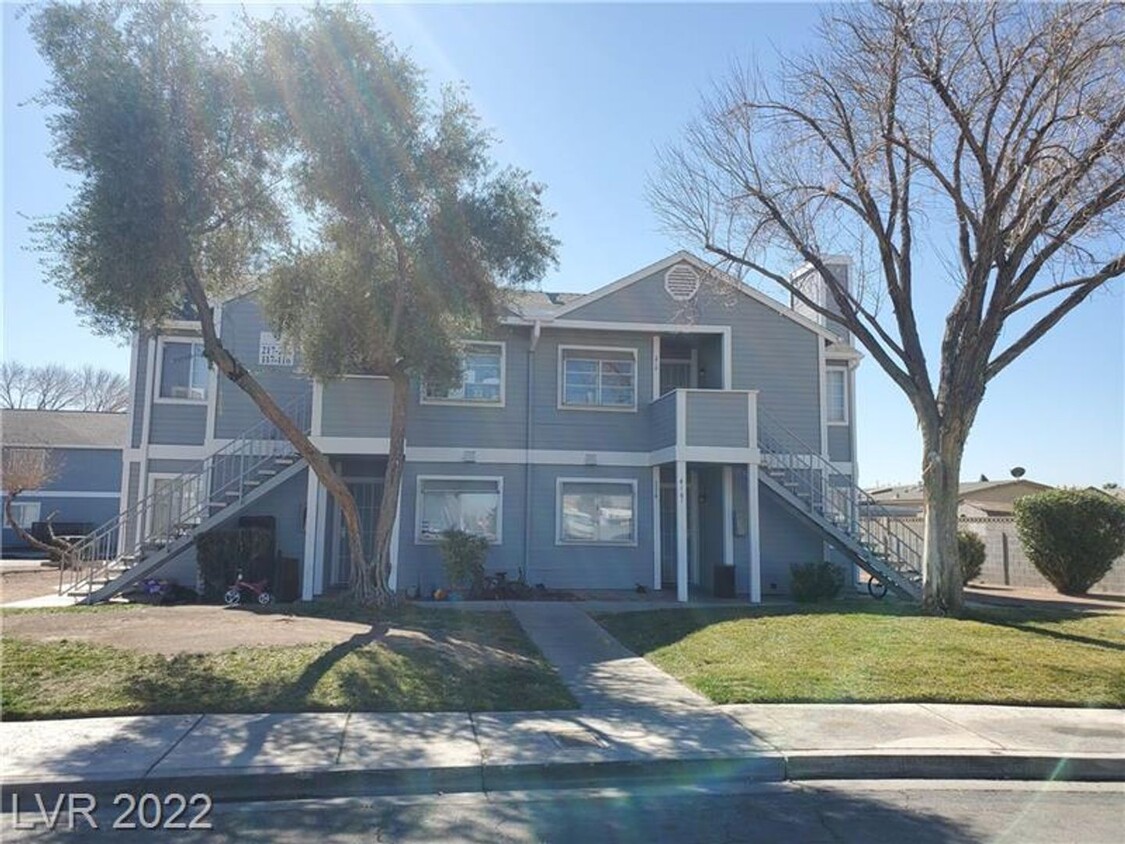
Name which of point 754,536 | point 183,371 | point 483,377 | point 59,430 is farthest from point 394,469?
point 59,430

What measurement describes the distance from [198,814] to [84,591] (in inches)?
444

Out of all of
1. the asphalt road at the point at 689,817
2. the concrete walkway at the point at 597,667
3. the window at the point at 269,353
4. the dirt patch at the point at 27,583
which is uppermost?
the window at the point at 269,353

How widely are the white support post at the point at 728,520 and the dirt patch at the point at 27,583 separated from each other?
13387 mm

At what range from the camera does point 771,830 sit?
16.7 ft

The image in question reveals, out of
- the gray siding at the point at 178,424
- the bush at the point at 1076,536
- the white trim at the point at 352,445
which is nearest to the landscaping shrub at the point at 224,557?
the white trim at the point at 352,445

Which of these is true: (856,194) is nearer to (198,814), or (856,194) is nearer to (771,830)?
(771,830)

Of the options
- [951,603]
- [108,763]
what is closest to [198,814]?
[108,763]

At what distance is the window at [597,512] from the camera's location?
56.8 feet

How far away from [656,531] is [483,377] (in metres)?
4.92

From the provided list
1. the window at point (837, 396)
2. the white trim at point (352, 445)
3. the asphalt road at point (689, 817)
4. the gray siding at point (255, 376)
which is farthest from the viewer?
the window at point (837, 396)

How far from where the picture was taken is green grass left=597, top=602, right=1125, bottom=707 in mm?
8344

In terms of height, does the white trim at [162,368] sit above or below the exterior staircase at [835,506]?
above

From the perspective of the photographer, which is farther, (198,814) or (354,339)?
(354,339)

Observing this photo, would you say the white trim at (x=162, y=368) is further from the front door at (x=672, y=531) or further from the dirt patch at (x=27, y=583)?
the front door at (x=672, y=531)
